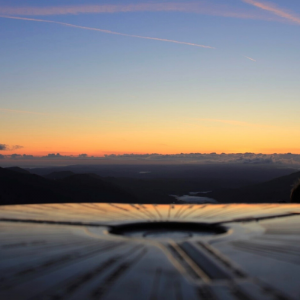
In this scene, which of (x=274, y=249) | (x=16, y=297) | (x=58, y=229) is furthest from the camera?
(x=58, y=229)

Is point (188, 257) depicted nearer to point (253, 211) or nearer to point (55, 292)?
point (55, 292)

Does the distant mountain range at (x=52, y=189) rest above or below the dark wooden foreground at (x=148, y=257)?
below

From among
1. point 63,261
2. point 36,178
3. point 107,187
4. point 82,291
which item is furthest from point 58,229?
point 107,187

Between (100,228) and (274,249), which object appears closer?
(274,249)

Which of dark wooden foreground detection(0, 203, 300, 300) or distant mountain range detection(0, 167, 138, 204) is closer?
dark wooden foreground detection(0, 203, 300, 300)

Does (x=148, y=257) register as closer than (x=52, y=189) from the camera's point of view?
Yes

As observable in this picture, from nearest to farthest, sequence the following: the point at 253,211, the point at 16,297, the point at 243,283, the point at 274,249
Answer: the point at 16,297
the point at 243,283
the point at 274,249
the point at 253,211

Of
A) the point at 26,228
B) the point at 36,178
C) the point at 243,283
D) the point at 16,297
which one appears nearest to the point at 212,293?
the point at 243,283

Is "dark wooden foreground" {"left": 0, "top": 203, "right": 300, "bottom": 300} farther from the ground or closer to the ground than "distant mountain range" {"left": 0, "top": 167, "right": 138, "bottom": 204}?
farther from the ground

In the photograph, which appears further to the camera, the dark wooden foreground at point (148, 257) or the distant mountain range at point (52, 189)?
the distant mountain range at point (52, 189)

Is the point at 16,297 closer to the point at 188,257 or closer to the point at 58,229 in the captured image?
the point at 188,257
